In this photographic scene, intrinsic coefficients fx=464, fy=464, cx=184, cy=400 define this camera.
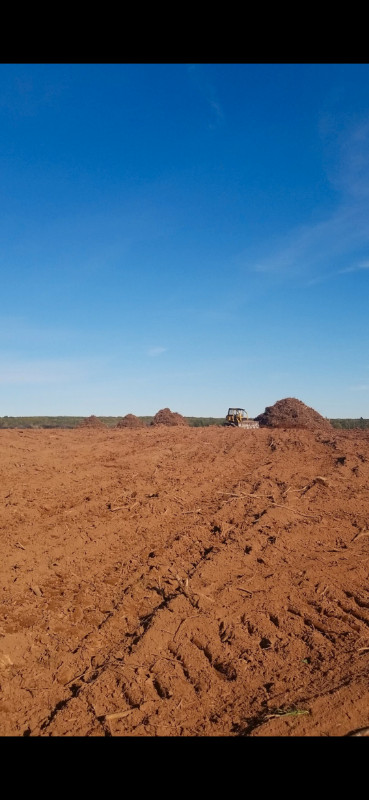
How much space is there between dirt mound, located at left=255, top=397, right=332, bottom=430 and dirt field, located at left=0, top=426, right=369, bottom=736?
14.5m

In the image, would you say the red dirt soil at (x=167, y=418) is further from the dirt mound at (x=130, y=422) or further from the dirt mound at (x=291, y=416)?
the dirt mound at (x=291, y=416)

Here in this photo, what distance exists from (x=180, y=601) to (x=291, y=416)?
2053 centimetres

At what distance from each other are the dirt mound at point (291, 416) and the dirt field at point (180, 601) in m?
14.5

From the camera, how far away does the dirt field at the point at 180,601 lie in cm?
296

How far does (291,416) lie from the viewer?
24125 millimetres

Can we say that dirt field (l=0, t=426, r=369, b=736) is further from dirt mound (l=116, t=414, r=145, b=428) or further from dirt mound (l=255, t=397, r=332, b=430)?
dirt mound (l=255, t=397, r=332, b=430)

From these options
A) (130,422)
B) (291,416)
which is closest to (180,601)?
(130,422)

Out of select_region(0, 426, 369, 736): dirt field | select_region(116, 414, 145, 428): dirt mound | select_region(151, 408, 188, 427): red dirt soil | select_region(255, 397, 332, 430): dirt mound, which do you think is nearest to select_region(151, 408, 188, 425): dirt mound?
select_region(151, 408, 188, 427): red dirt soil

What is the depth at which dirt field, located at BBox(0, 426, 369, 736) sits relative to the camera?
296cm

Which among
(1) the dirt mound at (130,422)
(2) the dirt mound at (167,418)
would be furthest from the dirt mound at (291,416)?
(1) the dirt mound at (130,422)

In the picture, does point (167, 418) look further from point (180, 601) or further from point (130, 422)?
point (180, 601)

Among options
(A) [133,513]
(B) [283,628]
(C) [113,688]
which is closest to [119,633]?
(C) [113,688]
